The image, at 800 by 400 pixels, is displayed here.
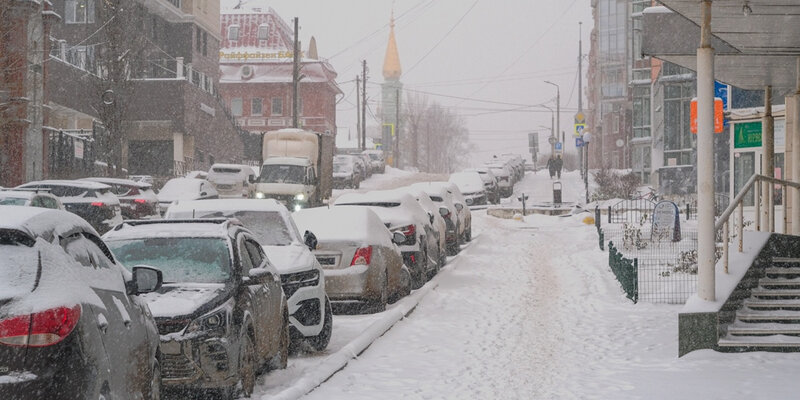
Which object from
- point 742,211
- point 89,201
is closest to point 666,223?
point 89,201

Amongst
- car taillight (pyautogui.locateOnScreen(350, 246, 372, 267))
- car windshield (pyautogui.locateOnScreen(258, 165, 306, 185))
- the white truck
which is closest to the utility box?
the white truck

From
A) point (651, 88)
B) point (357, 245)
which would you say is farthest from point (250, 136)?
point (357, 245)

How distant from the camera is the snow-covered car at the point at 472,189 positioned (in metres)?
50.8

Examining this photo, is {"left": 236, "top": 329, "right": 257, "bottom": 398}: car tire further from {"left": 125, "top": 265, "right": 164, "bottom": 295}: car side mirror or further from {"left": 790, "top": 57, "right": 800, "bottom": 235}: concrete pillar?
{"left": 790, "top": 57, "right": 800, "bottom": 235}: concrete pillar

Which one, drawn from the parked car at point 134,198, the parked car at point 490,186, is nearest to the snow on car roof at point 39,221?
the parked car at point 134,198

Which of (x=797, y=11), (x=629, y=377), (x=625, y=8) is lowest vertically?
(x=629, y=377)

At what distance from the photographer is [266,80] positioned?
8919cm

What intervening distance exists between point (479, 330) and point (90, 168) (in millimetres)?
32168

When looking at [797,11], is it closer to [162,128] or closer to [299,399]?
[299,399]

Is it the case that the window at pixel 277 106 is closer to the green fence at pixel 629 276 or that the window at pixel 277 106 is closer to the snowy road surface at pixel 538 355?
the snowy road surface at pixel 538 355

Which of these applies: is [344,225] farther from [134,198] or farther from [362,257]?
[134,198]

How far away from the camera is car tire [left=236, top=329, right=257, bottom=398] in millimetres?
→ 9195

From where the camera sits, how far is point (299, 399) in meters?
9.81

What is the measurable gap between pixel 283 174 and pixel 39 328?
34.7 m
